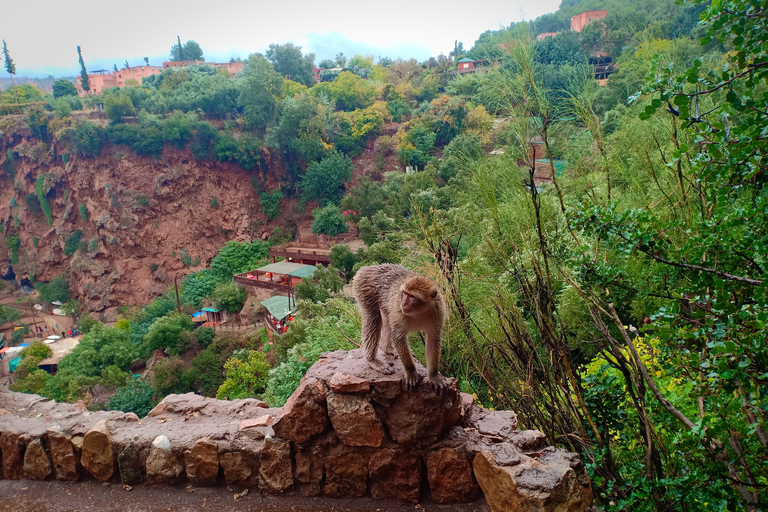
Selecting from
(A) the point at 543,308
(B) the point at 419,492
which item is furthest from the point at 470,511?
(A) the point at 543,308

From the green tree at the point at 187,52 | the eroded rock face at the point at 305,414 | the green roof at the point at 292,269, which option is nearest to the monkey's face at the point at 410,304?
the eroded rock face at the point at 305,414

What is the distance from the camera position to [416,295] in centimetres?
258

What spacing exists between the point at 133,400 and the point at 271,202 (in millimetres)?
16191

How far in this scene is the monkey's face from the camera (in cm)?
259

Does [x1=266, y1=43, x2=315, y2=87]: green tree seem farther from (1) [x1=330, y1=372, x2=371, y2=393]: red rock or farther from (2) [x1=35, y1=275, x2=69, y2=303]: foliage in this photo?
(1) [x1=330, y1=372, x2=371, y2=393]: red rock

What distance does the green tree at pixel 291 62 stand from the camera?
101 ft

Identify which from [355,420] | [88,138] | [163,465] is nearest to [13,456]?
[163,465]

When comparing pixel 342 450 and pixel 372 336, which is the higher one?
pixel 372 336

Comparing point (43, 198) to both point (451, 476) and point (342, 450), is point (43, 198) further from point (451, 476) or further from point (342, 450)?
point (451, 476)

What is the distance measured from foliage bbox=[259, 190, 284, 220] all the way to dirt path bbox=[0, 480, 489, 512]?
23.1m

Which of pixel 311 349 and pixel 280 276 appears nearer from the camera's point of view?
pixel 311 349

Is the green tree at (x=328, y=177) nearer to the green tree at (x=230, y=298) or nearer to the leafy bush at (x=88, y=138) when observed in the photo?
the green tree at (x=230, y=298)

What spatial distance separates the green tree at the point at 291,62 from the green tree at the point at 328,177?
32.8ft

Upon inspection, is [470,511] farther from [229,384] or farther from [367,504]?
[229,384]
